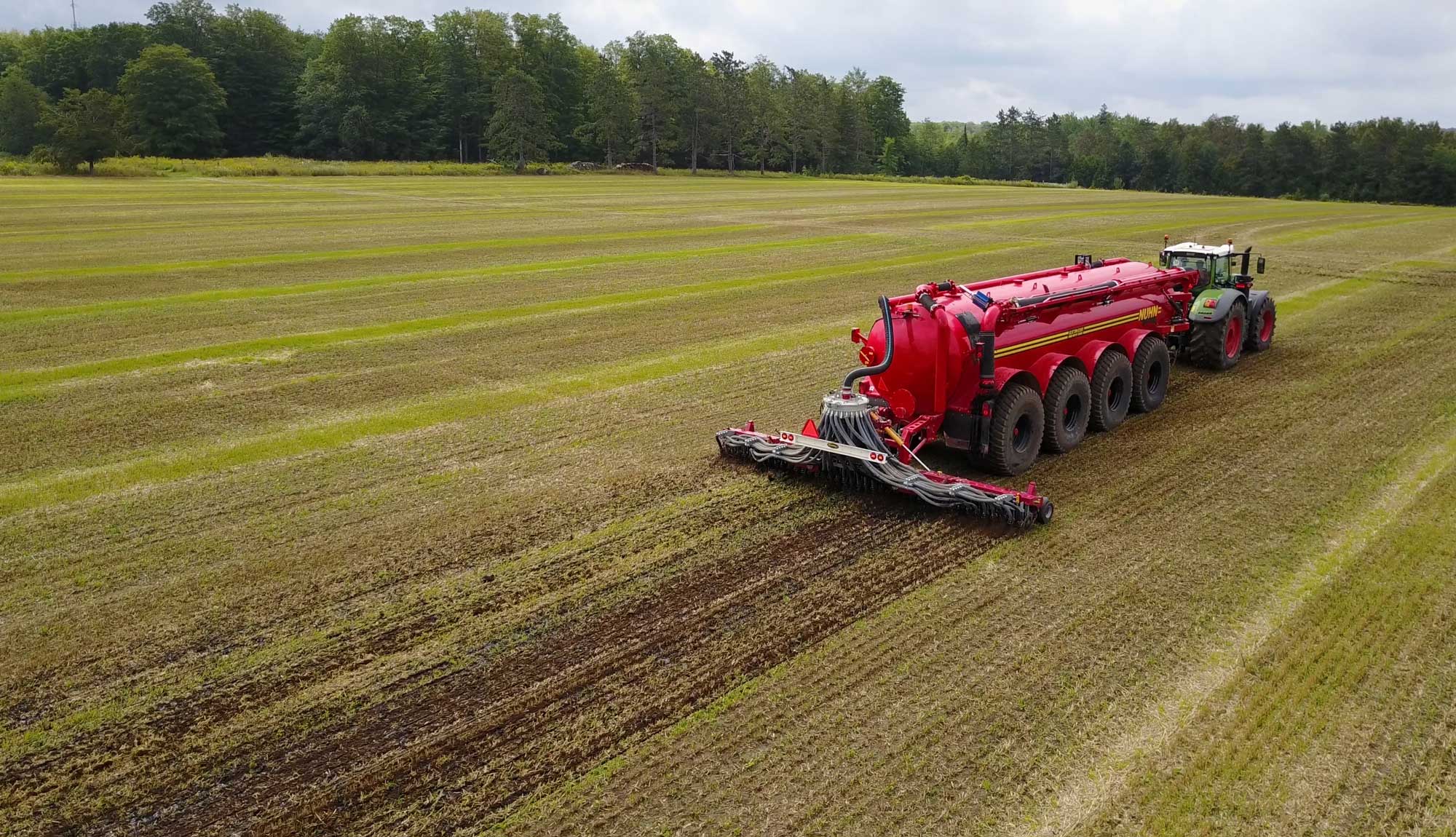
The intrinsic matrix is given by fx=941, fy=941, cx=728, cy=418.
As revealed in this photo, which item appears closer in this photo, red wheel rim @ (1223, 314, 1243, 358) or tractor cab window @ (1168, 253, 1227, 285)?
red wheel rim @ (1223, 314, 1243, 358)

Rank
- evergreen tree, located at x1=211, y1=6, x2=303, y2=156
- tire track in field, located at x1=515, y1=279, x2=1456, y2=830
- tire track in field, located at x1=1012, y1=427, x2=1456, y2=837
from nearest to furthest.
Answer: tire track in field, located at x1=1012, y1=427, x2=1456, y2=837 < tire track in field, located at x1=515, y1=279, x2=1456, y2=830 < evergreen tree, located at x1=211, y1=6, x2=303, y2=156

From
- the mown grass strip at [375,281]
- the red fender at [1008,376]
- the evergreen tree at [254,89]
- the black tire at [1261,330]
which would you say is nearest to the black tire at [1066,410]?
the red fender at [1008,376]

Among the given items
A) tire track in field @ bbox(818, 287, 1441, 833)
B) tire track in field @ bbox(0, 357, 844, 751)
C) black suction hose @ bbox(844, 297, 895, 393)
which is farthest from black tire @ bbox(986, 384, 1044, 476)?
tire track in field @ bbox(0, 357, 844, 751)

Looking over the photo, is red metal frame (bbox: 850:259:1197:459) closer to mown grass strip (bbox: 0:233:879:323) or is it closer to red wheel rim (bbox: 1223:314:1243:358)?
red wheel rim (bbox: 1223:314:1243:358)

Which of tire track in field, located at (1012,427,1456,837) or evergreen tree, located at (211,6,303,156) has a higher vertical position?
evergreen tree, located at (211,6,303,156)

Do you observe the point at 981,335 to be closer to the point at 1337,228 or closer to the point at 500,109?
the point at 1337,228

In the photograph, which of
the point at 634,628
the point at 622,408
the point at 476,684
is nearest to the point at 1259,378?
the point at 622,408

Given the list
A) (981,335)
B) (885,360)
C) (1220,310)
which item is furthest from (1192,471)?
(1220,310)

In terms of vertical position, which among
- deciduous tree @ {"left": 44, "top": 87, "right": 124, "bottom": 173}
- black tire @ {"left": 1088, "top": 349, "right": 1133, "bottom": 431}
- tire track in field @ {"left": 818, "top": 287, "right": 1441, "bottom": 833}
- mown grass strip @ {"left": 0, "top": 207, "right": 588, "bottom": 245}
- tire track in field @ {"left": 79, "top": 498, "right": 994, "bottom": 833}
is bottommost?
tire track in field @ {"left": 79, "top": 498, "right": 994, "bottom": 833}
